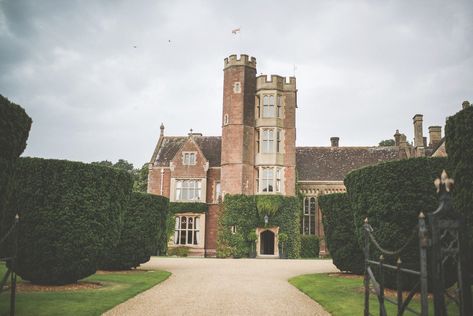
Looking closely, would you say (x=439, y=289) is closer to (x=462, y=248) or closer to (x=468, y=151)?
(x=462, y=248)

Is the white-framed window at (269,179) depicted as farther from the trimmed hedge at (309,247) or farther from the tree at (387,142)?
the tree at (387,142)

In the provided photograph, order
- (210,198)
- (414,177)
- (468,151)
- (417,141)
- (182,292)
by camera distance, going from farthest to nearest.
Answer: (417,141) < (210,198) < (182,292) < (414,177) < (468,151)

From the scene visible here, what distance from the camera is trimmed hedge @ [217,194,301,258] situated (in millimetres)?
30250

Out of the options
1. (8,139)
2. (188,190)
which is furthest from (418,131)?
(8,139)

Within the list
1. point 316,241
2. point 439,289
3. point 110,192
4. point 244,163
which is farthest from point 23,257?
point 316,241

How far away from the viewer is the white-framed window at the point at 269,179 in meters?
31.7

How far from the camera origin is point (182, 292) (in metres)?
11.8

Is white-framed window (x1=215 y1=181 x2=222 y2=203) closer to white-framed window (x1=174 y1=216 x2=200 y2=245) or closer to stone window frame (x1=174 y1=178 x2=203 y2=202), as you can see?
stone window frame (x1=174 y1=178 x2=203 y2=202)

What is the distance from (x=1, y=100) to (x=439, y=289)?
262 inches

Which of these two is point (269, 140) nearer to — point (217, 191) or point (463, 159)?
point (217, 191)

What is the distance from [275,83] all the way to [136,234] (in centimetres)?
1959

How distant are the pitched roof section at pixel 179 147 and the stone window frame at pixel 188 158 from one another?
1.26 metres

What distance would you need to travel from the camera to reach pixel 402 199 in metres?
10.8

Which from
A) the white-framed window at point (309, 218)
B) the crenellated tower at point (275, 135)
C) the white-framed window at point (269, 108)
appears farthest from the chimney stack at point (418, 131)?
the white-framed window at point (269, 108)
